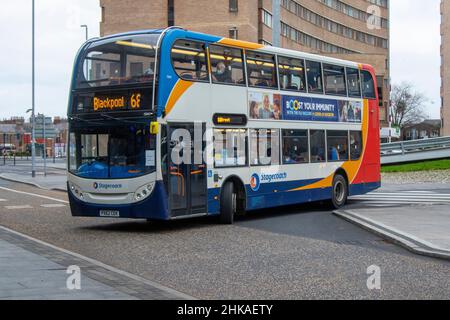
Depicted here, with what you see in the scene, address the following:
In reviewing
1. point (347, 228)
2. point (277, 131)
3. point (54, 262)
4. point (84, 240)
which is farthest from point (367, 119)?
point (54, 262)

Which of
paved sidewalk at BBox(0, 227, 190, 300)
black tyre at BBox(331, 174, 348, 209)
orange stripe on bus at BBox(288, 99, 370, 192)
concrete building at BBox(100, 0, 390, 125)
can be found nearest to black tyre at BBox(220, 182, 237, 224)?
orange stripe on bus at BBox(288, 99, 370, 192)

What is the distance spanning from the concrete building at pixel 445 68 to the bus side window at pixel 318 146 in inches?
2638

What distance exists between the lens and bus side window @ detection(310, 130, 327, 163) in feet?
63.1

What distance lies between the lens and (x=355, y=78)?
824 inches

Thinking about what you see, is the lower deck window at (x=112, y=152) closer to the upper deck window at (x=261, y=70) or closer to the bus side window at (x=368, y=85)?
the upper deck window at (x=261, y=70)

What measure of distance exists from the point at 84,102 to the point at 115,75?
0.95m

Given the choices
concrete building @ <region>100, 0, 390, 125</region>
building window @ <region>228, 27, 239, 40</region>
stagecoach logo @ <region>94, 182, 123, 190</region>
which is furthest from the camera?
concrete building @ <region>100, 0, 390, 125</region>

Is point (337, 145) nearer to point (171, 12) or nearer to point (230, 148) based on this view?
point (230, 148)

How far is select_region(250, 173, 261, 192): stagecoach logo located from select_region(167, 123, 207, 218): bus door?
172 centimetres

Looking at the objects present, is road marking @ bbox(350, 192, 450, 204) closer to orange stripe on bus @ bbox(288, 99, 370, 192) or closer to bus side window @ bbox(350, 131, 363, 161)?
orange stripe on bus @ bbox(288, 99, 370, 192)

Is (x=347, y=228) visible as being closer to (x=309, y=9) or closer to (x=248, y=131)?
(x=248, y=131)

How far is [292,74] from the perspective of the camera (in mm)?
18188

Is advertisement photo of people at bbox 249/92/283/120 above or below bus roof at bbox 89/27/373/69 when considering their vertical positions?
below

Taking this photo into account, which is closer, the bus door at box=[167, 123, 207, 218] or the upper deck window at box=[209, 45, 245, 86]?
the bus door at box=[167, 123, 207, 218]
